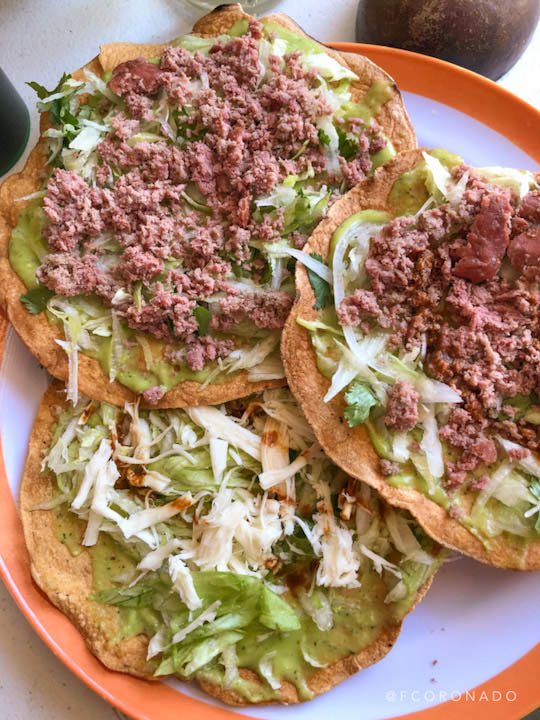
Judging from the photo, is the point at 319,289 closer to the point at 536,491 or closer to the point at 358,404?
the point at 358,404

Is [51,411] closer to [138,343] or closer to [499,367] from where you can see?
[138,343]

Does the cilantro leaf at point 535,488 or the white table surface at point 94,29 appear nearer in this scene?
the cilantro leaf at point 535,488

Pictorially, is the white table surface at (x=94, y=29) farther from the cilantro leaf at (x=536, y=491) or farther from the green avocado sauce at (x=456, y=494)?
the cilantro leaf at (x=536, y=491)

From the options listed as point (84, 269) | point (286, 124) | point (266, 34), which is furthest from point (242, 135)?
point (84, 269)

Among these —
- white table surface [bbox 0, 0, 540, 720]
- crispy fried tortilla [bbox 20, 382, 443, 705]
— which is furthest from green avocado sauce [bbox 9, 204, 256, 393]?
white table surface [bbox 0, 0, 540, 720]

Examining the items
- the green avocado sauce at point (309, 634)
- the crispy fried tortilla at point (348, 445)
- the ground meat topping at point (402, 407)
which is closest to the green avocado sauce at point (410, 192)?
the crispy fried tortilla at point (348, 445)

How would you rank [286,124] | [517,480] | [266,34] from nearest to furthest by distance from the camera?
1. [517,480]
2. [286,124]
3. [266,34]

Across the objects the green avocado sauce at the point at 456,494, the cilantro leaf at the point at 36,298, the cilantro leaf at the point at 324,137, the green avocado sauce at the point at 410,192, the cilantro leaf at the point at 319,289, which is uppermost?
the cilantro leaf at the point at 324,137

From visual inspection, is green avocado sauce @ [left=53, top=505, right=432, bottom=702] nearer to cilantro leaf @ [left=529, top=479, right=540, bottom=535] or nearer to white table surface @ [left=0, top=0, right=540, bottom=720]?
cilantro leaf @ [left=529, top=479, right=540, bottom=535]
